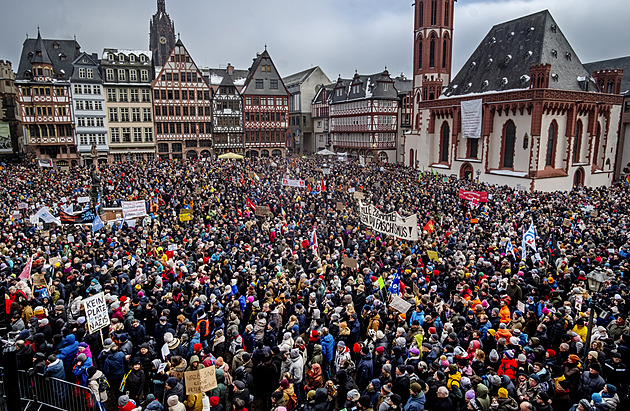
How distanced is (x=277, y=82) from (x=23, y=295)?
5165 centimetres

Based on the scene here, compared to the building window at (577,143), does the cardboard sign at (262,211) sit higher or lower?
lower

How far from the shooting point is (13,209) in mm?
23922

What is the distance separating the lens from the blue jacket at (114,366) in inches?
318

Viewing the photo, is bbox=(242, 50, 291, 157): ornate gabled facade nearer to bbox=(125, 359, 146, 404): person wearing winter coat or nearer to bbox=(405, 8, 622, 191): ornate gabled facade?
bbox=(405, 8, 622, 191): ornate gabled facade

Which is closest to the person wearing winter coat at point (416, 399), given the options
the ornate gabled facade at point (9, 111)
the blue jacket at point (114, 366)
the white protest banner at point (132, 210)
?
the blue jacket at point (114, 366)

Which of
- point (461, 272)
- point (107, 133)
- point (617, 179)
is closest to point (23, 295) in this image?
point (461, 272)

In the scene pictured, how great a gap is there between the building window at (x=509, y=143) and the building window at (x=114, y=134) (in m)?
44.1

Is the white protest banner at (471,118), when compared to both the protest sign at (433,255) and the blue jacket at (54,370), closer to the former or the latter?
the protest sign at (433,255)

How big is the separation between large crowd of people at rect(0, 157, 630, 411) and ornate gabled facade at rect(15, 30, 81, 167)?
2847 centimetres

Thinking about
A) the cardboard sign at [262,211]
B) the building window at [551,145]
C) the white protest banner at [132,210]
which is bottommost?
the cardboard sign at [262,211]

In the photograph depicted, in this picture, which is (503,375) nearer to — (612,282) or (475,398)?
(475,398)

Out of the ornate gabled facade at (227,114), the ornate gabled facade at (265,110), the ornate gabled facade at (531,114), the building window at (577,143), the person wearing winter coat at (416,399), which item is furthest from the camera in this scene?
the ornate gabled facade at (265,110)

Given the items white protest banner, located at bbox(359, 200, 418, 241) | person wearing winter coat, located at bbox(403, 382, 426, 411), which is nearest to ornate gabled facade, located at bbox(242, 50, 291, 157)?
white protest banner, located at bbox(359, 200, 418, 241)

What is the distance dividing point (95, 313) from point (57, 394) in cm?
216
